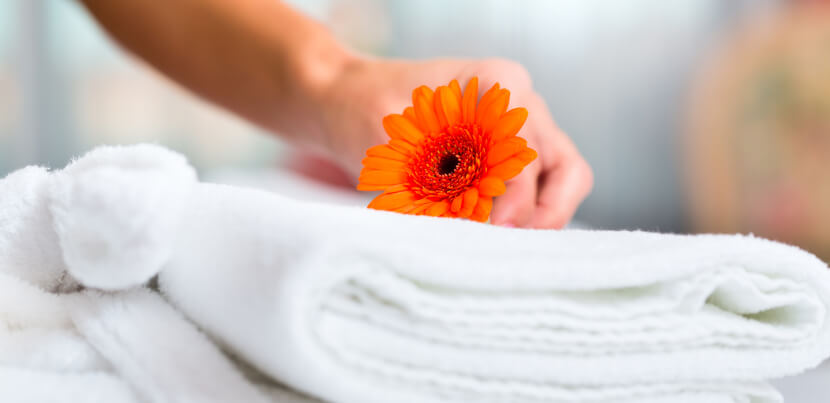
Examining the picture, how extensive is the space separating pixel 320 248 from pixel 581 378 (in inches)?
4.7

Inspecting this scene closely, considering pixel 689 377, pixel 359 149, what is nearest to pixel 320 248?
pixel 689 377

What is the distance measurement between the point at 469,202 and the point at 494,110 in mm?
54

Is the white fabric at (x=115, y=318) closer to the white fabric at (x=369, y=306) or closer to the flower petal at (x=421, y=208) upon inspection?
the white fabric at (x=369, y=306)

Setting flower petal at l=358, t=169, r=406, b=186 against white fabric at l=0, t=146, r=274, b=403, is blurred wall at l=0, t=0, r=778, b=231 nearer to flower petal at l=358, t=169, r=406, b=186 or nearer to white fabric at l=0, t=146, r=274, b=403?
flower petal at l=358, t=169, r=406, b=186

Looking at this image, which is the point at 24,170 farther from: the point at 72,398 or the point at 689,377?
the point at 689,377

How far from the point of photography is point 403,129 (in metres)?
0.37

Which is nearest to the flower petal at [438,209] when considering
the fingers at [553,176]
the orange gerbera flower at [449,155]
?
the orange gerbera flower at [449,155]

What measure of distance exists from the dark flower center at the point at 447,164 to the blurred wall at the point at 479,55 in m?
1.34

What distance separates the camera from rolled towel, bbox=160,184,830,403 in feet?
0.70

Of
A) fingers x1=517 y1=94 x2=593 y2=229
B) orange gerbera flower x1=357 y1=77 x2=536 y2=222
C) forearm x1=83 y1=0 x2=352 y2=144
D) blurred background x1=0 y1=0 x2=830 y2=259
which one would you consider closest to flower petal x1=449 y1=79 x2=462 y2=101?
orange gerbera flower x1=357 y1=77 x2=536 y2=222

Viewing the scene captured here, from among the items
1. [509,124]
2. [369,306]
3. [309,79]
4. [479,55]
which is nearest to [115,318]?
[369,306]

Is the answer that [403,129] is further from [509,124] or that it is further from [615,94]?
[615,94]

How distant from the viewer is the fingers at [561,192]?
459mm

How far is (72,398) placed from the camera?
0.24 m
